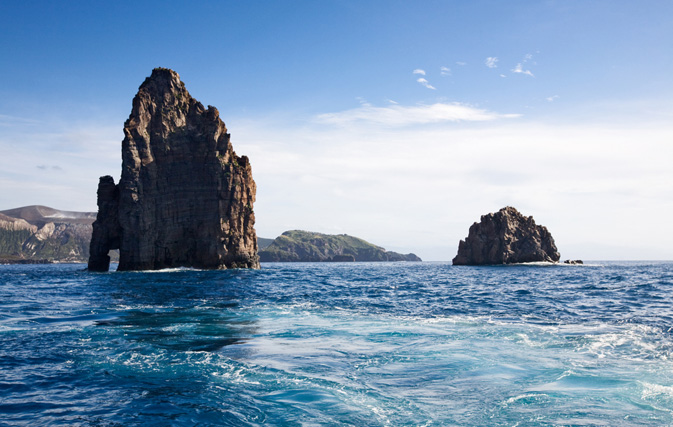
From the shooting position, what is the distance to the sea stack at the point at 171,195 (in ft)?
265

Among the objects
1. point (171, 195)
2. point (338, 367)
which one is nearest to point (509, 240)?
point (171, 195)

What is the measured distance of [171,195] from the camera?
8575cm

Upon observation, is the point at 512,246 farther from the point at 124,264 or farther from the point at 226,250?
the point at 124,264

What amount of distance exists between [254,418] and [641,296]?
117ft

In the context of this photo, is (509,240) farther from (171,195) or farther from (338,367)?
(338,367)

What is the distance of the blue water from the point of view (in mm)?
10047

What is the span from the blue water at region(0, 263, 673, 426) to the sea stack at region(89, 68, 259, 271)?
5709 cm

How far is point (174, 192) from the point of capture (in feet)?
283

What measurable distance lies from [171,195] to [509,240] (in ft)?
323

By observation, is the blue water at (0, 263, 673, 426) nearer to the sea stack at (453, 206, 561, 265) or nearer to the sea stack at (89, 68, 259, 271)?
the sea stack at (89, 68, 259, 271)

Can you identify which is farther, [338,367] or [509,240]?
[509,240]

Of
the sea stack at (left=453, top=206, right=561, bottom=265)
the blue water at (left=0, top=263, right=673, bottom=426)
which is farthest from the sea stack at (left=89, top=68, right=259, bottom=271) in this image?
the sea stack at (left=453, top=206, right=561, bottom=265)

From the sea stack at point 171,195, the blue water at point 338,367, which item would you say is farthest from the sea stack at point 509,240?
the blue water at point 338,367

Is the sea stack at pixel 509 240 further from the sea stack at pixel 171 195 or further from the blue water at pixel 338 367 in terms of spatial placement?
the blue water at pixel 338 367
